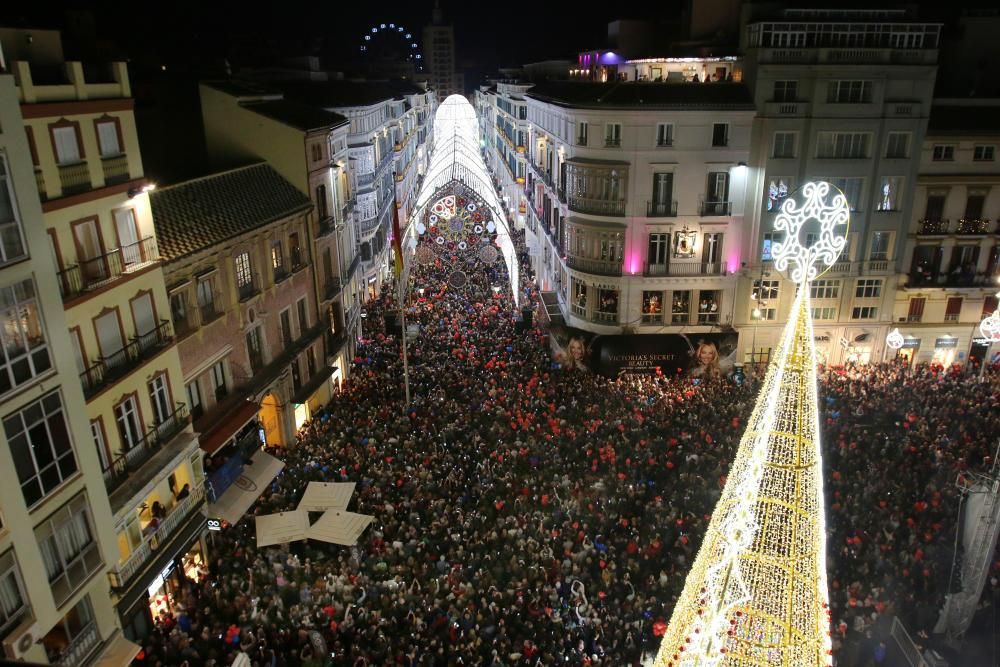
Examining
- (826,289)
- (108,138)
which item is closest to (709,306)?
(826,289)

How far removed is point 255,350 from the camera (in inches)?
1083

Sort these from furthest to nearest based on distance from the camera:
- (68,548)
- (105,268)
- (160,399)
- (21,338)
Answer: (160,399) < (105,268) < (68,548) < (21,338)

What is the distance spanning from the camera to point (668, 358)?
118 ft

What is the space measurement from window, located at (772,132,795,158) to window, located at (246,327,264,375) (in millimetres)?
26095

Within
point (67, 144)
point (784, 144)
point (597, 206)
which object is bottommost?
point (597, 206)

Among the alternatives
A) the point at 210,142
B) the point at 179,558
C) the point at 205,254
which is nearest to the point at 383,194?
the point at 210,142

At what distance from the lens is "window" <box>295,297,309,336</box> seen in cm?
3128

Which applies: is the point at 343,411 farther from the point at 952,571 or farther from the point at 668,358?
the point at 952,571

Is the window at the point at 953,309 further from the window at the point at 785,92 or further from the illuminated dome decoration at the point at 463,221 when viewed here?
the illuminated dome decoration at the point at 463,221

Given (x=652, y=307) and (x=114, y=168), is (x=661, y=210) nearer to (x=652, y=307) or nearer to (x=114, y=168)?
(x=652, y=307)

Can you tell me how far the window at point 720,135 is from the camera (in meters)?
34.0

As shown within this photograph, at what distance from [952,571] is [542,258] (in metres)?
34.1

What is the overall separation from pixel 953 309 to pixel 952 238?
13.0 feet

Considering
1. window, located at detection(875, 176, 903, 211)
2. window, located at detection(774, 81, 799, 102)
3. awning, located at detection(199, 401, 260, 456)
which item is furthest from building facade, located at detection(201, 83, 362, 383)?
window, located at detection(875, 176, 903, 211)
